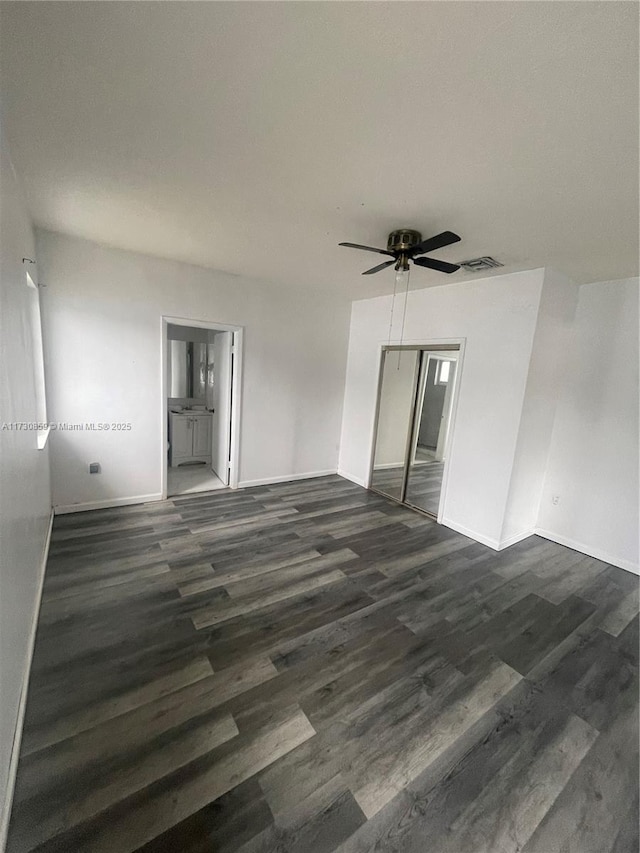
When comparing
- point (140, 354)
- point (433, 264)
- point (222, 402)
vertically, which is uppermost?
point (433, 264)

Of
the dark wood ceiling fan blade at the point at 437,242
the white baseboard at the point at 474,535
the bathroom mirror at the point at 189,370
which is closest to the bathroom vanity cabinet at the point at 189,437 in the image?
the bathroom mirror at the point at 189,370

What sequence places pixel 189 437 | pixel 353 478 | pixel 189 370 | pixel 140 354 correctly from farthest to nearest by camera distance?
pixel 189 370 < pixel 189 437 < pixel 353 478 < pixel 140 354

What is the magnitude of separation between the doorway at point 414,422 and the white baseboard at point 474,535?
0.53ft

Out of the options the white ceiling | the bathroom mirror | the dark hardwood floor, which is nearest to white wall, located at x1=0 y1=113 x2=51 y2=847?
the dark hardwood floor

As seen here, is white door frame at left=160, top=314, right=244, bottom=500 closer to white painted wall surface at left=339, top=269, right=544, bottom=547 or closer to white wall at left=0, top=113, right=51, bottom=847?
white wall at left=0, top=113, right=51, bottom=847

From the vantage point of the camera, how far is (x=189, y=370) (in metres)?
5.89

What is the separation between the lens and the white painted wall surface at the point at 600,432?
3.14 metres

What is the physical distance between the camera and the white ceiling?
3.46 ft

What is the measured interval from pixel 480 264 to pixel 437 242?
4.00 ft

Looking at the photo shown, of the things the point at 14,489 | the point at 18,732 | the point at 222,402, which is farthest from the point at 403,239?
the point at 18,732

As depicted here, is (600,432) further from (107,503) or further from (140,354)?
(107,503)

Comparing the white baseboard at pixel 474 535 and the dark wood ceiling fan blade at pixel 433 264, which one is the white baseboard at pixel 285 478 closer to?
the white baseboard at pixel 474 535

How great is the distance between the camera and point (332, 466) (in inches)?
217

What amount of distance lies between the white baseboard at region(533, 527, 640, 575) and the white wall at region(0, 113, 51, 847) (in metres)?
4.52
